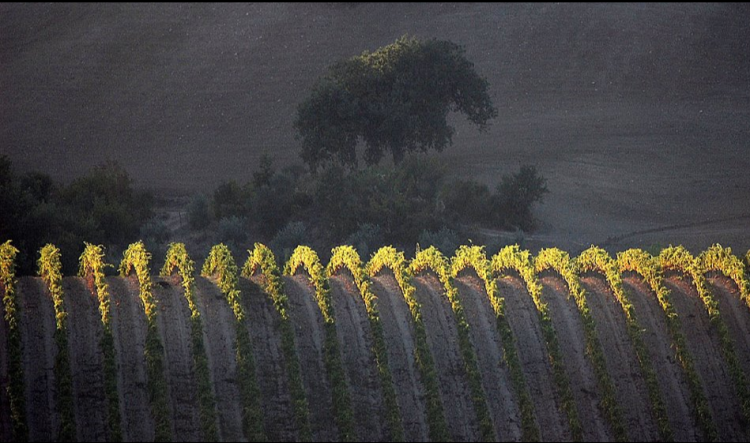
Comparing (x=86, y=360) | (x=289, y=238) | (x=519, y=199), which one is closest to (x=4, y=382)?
(x=86, y=360)

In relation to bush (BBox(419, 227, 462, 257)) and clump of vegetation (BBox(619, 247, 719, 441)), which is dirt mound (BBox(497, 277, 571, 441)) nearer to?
clump of vegetation (BBox(619, 247, 719, 441))

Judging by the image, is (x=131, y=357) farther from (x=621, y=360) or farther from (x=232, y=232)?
(x=232, y=232)

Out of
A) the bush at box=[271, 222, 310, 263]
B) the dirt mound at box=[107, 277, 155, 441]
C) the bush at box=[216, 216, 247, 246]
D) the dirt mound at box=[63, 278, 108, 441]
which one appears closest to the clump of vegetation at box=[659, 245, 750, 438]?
the dirt mound at box=[107, 277, 155, 441]

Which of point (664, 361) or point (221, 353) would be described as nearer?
point (221, 353)

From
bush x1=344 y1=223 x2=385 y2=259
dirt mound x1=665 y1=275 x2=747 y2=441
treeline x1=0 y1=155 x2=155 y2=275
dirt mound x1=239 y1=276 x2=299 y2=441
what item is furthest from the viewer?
bush x1=344 y1=223 x2=385 y2=259

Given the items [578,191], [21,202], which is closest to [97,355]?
[21,202]

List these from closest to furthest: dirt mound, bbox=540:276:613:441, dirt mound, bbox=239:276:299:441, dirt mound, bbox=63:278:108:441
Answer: dirt mound, bbox=63:278:108:441 → dirt mound, bbox=239:276:299:441 → dirt mound, bbox=540:276:613:441
